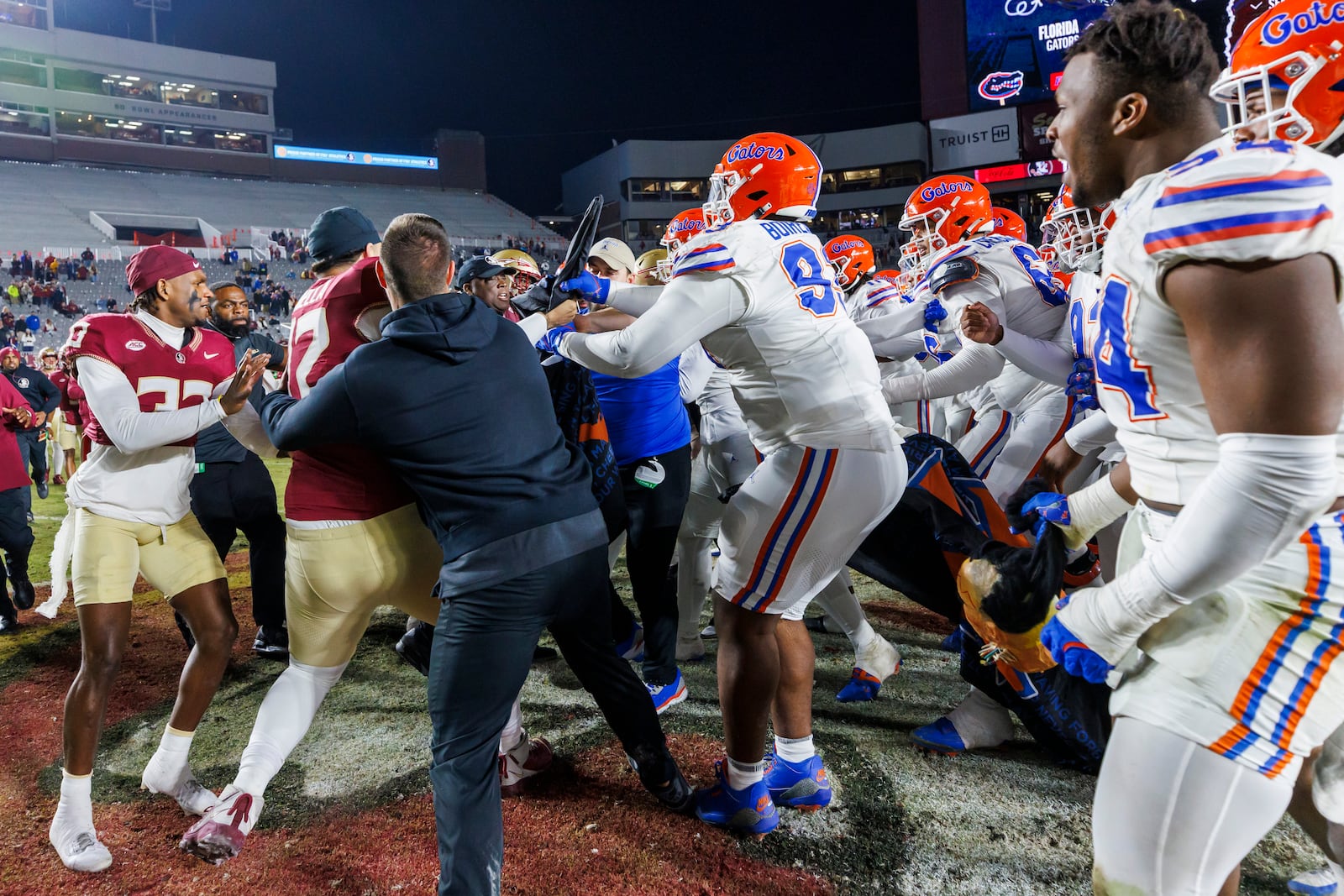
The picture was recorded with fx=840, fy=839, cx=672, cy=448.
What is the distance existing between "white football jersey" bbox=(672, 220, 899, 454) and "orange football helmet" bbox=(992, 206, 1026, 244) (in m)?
3.31

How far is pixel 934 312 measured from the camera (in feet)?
16.5

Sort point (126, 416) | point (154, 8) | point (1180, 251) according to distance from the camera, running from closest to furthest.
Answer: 1. point (1180, 251)
2. point (126, 416)
3. point (154, 8)

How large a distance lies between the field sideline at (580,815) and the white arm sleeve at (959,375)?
1.38 meters

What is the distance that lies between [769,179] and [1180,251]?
2.04 meters

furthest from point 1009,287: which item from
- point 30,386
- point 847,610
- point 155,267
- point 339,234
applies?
point 30,386

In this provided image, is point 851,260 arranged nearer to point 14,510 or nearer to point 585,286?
point 585,286

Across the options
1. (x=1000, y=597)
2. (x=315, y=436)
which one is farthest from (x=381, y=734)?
(x=1000, y=597)

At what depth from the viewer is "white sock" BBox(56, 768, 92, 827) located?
9.08 ft

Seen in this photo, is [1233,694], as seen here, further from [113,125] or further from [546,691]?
[113,125]

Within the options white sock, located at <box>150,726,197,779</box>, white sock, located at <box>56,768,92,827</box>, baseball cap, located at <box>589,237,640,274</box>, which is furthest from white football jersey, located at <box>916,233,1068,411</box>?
white sock, located at <box>56,768,92,827</box>

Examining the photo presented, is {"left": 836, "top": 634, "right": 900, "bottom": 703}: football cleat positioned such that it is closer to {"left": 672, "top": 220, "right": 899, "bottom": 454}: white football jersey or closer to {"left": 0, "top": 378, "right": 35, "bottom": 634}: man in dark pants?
{"left": 672, "top": 220, "right": 899, "bottom": 454}: white football jersey

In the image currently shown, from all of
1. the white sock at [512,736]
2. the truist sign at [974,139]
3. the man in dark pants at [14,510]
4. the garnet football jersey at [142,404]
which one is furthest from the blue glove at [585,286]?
the truist sign at [974,139]

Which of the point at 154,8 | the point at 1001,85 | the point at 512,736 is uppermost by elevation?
the point at 154,8

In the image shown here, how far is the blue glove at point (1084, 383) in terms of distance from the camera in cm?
355
